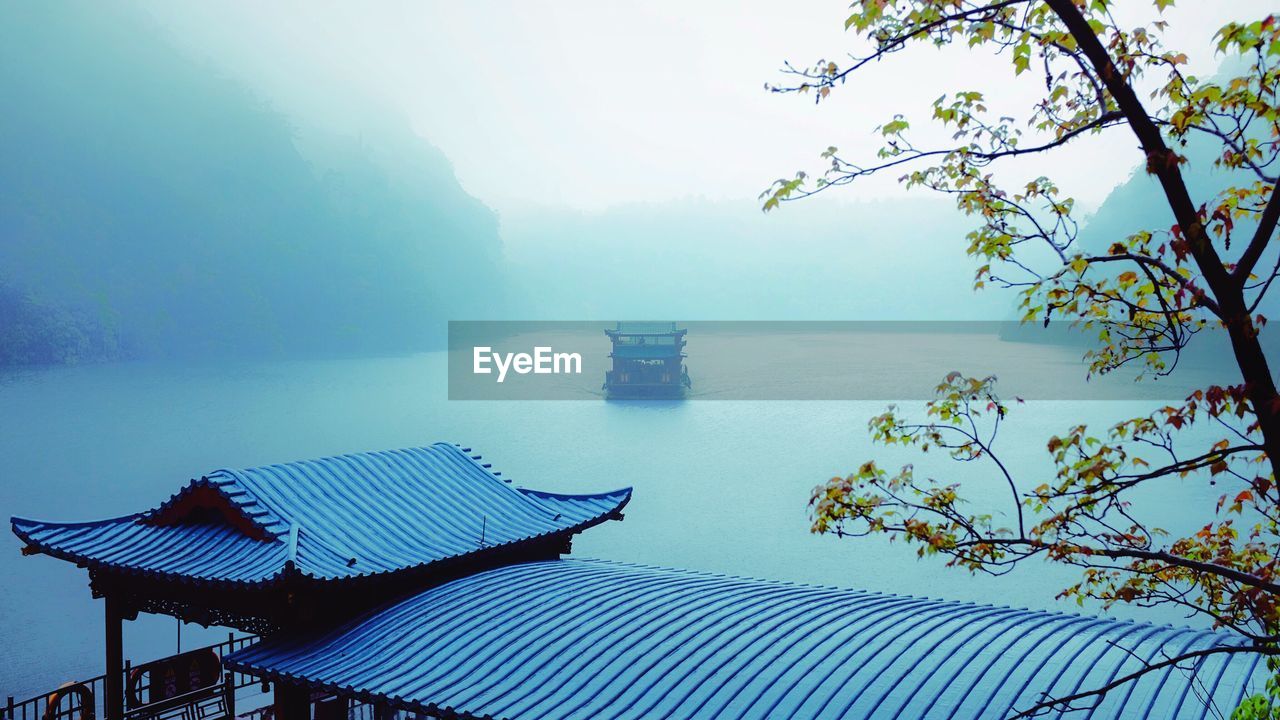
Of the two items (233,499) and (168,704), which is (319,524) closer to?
(233,499)

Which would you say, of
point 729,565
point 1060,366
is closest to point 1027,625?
point 729,565

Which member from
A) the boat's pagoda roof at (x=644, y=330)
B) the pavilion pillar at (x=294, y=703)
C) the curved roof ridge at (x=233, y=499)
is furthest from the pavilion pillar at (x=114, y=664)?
the boat's pagoda roof at (x=644, y=330)

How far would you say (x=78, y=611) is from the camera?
35562 mm

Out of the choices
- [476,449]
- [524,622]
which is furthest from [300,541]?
[476,449]

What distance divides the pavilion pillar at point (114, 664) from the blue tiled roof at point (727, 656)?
89.2 inches

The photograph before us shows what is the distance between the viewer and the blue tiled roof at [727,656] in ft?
15.3

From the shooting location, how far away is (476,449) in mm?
48250

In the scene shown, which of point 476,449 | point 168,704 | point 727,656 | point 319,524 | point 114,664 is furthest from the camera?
point 476,449

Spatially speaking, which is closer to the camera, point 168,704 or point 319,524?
point 319,524

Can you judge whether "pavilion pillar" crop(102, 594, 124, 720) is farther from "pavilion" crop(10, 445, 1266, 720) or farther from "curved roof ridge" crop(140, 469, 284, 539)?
"curved roof ridge" crop(140, 469, 284, 539)

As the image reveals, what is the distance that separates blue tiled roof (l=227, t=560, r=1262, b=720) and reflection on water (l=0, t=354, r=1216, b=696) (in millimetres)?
26185

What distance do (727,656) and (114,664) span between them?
5.96 metres

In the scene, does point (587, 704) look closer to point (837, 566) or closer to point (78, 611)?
point (837, 566)

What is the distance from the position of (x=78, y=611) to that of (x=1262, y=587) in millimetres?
41376
